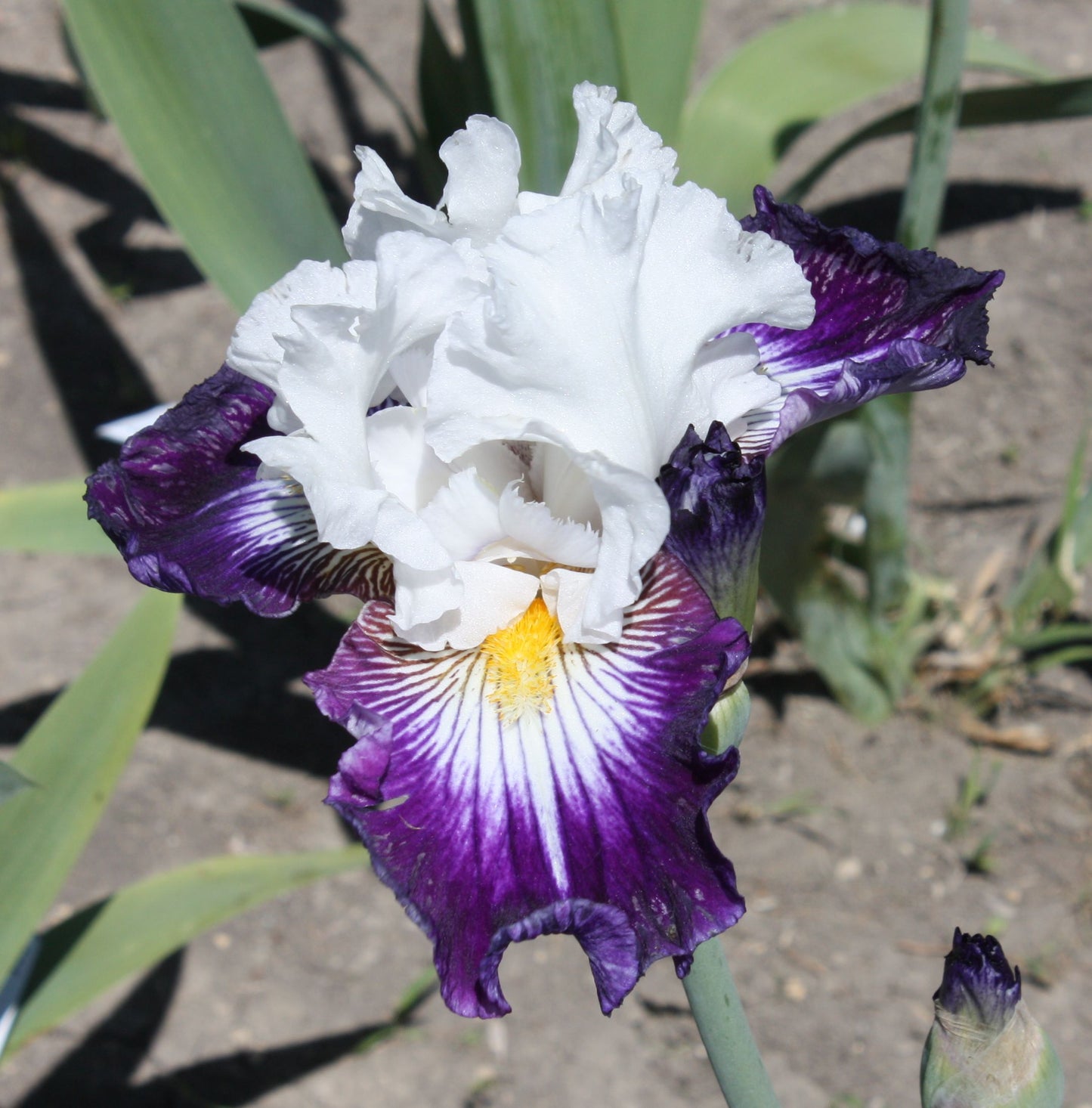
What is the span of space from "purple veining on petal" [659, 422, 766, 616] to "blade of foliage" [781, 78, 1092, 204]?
2.91 ft

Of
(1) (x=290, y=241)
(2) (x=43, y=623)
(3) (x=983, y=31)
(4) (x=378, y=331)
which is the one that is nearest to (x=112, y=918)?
(1) (x=290, y=241)

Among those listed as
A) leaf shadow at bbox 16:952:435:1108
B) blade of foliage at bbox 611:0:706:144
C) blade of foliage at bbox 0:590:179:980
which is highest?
blade of foliage at bbox 611:0:706:144

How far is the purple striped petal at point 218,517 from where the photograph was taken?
2.60ft

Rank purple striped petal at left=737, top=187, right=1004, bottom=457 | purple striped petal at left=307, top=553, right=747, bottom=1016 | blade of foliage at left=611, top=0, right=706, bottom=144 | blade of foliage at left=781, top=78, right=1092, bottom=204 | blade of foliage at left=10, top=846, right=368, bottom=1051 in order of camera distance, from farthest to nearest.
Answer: blade of foliage at left=781, top=78, right=1092, bottom=204, blade of foliage at left=611, top=0, right=706, bottom=144, blade of foliage at left=10, top=846, right=368, bottom=1051, purple striped petal at left=737, top=187, right=1004, bottom=457, purple striped petal at left=307, top=553, right=747, bottom=1016

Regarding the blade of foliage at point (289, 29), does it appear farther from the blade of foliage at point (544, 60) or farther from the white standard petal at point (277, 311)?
the white standard petal at point (277, 311)

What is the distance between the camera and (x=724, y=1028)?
2.30ft

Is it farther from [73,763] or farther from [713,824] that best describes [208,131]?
[713,824]

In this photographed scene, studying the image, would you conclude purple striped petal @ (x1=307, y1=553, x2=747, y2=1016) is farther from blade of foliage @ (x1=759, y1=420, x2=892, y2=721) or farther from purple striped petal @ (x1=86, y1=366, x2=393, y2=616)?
Result: blade of foliage @ (x1=759, y1=420, x2=892, y2=721)

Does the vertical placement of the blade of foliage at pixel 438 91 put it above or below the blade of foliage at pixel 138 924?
above

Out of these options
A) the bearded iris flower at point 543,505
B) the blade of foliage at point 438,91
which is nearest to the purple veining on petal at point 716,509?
the bearded iris flower at point 543,505

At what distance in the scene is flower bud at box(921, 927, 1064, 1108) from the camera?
→ 682 millimetres

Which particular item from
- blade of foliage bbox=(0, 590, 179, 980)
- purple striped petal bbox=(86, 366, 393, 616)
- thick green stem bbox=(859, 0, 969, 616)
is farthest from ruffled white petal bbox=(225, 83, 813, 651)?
thick green stem bbox=(859, 0, 969, 616)

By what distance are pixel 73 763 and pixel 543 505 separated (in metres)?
0.69

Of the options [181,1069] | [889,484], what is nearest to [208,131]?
[889,484]
